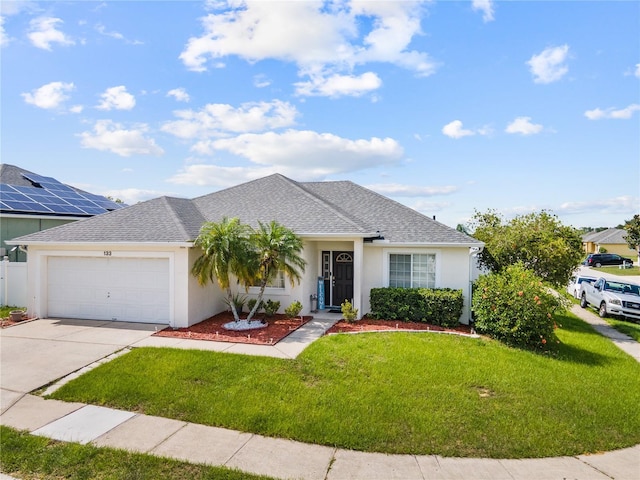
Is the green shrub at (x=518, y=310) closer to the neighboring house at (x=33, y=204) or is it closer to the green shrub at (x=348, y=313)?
the green shrub at (x=348, y=313)

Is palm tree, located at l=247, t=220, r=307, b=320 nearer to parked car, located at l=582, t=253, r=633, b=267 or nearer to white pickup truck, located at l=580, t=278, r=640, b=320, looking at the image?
white pickup truck, located at l=580, t=278, r=640, b=320

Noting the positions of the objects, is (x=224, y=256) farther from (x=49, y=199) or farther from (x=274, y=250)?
(x=49, y=199)

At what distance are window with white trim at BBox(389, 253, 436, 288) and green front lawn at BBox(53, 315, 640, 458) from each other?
3714 millimetres

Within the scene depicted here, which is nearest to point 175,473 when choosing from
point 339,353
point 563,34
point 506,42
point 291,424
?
point 291,424

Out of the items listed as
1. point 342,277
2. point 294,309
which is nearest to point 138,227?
point 294,309

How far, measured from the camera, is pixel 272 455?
559 cm

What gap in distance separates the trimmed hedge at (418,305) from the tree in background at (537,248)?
11.9ft

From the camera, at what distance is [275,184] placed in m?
18.3

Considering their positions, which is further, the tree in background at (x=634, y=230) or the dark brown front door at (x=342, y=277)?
the tree in background at (x=634, y=230)

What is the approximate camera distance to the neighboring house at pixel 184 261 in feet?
42.3

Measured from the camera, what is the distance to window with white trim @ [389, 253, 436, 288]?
46.0 ft

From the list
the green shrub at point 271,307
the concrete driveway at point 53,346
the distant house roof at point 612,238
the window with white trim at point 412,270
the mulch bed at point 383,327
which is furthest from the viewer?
the distant house roof at point 612,238

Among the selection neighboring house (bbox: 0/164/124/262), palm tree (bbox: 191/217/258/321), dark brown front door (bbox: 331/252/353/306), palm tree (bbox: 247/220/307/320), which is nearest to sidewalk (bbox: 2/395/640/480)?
palm tree (bbox: 191/217/258/321)

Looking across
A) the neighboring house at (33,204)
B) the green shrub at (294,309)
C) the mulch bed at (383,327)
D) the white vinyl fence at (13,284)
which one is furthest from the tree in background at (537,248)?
the neighboring house at (33,204)
